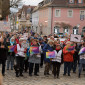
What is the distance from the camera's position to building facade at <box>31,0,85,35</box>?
→ 4675 cm

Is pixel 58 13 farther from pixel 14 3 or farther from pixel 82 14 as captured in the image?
pixel 14 3

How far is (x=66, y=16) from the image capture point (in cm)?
4762

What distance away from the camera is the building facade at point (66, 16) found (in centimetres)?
4675

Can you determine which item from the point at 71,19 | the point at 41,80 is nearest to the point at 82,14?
the point at 71,19

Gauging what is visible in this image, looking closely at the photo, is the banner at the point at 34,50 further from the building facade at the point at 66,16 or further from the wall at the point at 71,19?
the wall at the point at 71,19

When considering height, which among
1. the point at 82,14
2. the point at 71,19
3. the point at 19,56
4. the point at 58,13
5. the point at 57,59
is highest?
the point at 58,13

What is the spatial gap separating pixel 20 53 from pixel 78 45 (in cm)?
313

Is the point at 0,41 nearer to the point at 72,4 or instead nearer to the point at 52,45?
the point at 52,45

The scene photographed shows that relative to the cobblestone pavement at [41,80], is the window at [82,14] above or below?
above

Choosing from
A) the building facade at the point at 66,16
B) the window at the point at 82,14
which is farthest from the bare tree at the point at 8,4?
the window at the point at 82,14

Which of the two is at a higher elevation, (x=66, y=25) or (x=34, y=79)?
(x=66, y=25)

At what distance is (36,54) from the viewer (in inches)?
409

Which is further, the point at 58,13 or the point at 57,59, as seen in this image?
the point at 58,13

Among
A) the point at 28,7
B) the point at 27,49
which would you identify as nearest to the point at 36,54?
the point at 27,49
